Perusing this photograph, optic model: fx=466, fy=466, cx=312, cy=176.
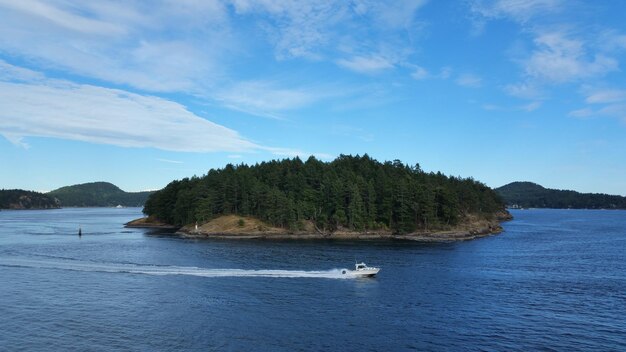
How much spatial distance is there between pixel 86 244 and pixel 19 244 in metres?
15.7

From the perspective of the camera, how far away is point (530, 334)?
145 ft

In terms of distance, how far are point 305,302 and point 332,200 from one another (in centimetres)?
10440

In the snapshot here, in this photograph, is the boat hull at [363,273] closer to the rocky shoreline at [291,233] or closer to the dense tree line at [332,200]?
the rocky shoreline at [291,233]

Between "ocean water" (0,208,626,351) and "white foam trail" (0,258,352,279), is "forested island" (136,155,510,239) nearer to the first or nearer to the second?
"ocean water" (0,208,626,351)

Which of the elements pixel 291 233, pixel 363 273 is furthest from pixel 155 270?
pixel 291 233

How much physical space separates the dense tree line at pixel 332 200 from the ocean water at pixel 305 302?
171 ft

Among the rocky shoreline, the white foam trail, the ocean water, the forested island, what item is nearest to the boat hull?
the white foam trail

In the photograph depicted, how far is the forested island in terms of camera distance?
500 ft

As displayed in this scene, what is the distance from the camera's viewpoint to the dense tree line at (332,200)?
154m

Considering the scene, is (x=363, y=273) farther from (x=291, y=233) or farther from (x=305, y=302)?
(x=291, y=233)

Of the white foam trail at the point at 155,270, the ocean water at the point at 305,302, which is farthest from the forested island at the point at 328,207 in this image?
the white foam trail at the point at 155,270

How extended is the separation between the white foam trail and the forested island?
224 feet

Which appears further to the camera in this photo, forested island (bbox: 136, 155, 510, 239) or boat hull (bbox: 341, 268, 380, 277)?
forested island (bbox: 136, 155, 510, 239)

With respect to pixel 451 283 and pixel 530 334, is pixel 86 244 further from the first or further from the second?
pixel 530 334
